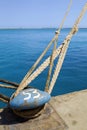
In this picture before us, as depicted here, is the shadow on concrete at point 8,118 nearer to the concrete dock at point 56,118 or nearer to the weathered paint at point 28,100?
the concrete dock at point 56,118

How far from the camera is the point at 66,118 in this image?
385cm

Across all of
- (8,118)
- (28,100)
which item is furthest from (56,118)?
(8,118)

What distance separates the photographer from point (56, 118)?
3.53m

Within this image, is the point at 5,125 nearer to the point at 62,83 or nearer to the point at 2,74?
the point at 62,83

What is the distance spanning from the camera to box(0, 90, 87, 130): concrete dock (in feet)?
10.9

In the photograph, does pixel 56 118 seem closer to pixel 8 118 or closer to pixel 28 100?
pixel 28 100

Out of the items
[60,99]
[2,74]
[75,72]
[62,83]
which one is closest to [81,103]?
[60,99]

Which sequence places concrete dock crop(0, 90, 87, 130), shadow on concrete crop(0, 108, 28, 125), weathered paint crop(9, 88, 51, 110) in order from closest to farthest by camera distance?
weathered paint crop(9, 88, 51, 110), concrete dock crop(0, 90, 87, 130), shadow on concrete crop(0, 108, 28, 125)

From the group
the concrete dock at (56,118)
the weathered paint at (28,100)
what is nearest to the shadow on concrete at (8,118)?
the concrete dock at (56,118)

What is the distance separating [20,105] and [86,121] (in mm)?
1330

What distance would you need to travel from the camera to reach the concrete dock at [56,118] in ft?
10.9

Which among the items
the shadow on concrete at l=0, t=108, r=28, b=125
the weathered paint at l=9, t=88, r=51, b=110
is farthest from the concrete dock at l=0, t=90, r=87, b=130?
the weathered paint at l=9, t=88, r=51, b=110

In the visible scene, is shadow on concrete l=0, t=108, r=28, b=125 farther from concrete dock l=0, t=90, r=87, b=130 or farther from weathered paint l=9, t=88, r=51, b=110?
weathered paint l=9, t=88, r=51, b=110

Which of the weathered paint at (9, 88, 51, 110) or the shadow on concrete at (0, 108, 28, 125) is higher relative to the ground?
the weathered paint at (9, 88, 51, 110)
